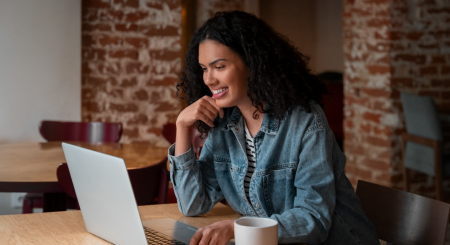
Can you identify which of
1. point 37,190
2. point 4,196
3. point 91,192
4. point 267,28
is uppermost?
point 267,28

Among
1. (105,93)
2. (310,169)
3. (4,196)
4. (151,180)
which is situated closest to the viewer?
(310,169)

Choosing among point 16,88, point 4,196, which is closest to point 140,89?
point 16,88

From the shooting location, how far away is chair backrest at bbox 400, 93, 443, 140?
338 cm

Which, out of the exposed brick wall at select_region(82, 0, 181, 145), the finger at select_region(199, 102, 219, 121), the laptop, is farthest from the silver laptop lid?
the exposed brick wall at select_region(82, 0, 181, 145)

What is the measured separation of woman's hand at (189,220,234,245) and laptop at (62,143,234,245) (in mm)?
106

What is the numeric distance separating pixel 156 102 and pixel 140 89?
6.6 inches

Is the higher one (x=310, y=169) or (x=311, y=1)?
(x=311, y=1)

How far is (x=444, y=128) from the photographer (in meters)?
3.98

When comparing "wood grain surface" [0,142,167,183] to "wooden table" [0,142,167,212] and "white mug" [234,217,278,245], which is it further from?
"white mug" [234,217,278,245]

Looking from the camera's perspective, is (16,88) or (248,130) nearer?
(248,130)

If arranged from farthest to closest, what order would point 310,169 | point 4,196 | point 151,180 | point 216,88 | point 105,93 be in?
point 105,93 → point 4,196 → point 151,180 → point 216,88 → point 310,169

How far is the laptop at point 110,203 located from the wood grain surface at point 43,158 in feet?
2.66

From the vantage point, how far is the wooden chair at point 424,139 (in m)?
3.39

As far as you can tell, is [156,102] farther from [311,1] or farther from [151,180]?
[311,1]
